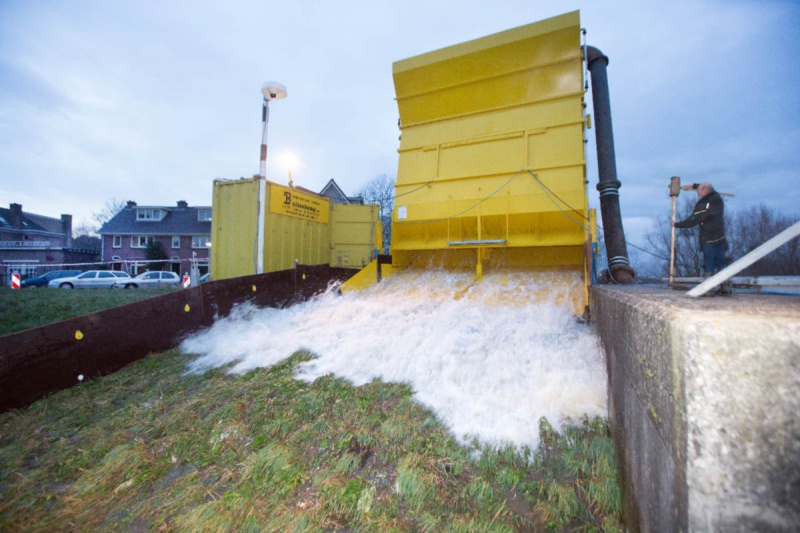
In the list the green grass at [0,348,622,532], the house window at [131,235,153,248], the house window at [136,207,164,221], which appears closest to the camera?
the green grass at [0,348,622,532]

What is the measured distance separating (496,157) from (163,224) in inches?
1498

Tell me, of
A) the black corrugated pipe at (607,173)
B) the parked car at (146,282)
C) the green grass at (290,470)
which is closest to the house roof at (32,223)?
the parked car at (146,282)

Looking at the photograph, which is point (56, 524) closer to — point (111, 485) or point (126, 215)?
point (111, 485)

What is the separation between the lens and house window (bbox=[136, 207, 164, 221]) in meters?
34.9

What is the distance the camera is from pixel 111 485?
207cm

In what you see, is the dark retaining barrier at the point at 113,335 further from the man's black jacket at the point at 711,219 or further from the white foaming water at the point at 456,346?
the man's black jacket at the point at 711,219

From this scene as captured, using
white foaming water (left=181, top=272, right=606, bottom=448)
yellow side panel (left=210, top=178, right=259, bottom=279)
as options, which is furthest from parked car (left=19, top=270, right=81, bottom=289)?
white foaming water (left=181, top=272, right=606, bottom=448)

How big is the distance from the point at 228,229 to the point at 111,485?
5228 millimetres

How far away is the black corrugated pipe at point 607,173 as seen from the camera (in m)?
4.96

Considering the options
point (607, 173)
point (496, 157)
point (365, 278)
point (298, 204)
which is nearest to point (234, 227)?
point (298, 204)

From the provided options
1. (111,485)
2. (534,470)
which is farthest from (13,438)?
(534,470)

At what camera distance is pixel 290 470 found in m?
2.08

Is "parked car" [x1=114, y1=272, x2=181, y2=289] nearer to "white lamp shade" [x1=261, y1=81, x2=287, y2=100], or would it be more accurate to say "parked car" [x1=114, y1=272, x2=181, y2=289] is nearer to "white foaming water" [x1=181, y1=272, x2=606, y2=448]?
"white lamp shade" [x1=261, y1=81, x2=287, y2=100]

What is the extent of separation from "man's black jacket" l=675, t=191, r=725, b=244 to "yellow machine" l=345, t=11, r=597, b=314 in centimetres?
163
